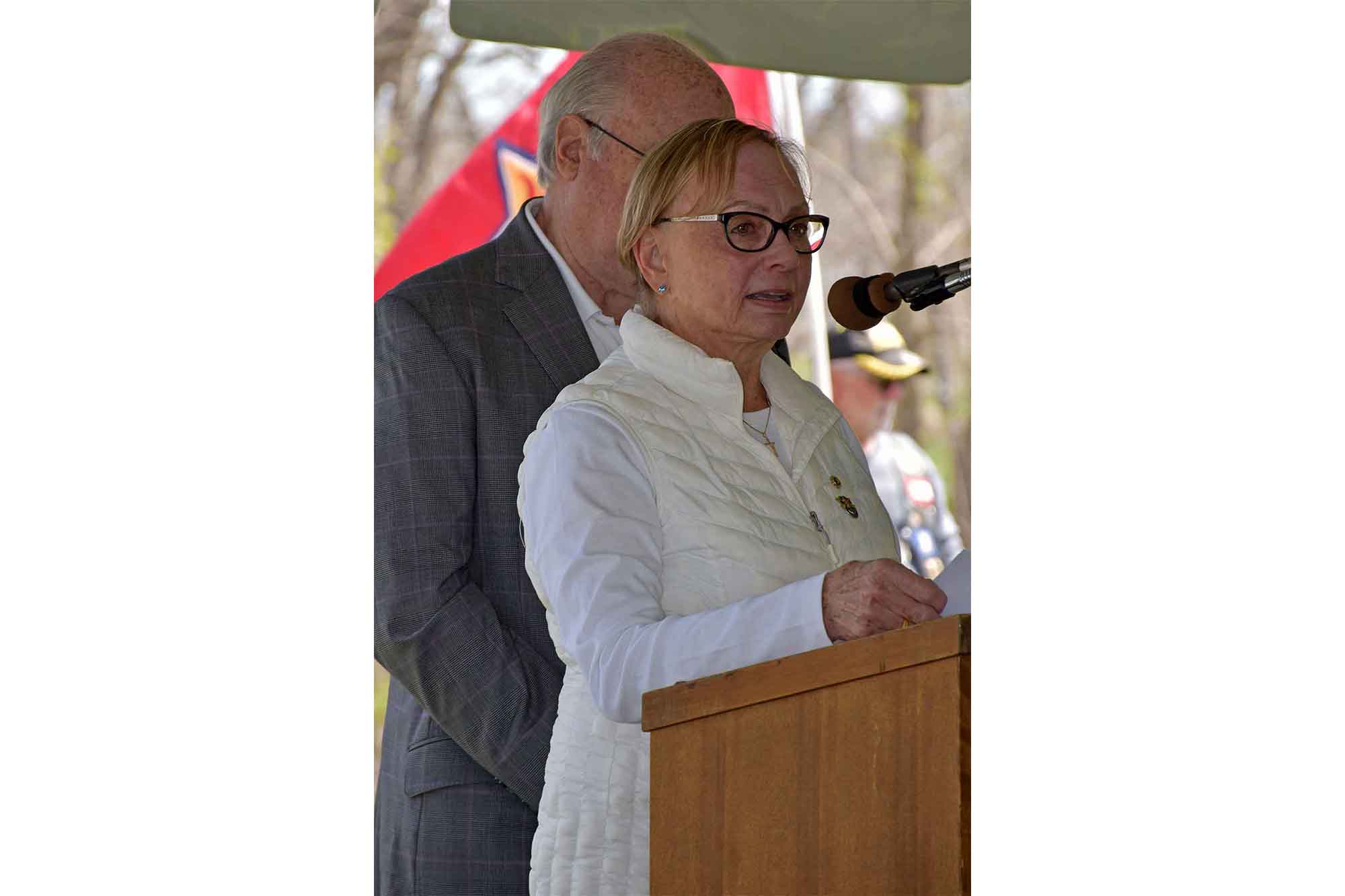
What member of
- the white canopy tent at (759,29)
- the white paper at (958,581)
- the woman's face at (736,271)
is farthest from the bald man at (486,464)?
the white paper at (958,581)

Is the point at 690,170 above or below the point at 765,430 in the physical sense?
above

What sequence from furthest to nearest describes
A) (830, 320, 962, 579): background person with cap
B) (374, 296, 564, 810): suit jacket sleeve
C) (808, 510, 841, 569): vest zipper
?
1. (830, 320, 962, 579): background person with cap
2. (374, 296, 564, 810): suit jacket sleeve
3. (808, 510, 841, 569): vest zipper

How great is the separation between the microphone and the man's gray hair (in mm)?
502

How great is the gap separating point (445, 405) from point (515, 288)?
0.77 feet

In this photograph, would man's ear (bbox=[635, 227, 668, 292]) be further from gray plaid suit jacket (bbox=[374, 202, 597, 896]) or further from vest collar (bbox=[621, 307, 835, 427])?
gray plaid suit jacket (bbox=[374, 202, 597, 896])

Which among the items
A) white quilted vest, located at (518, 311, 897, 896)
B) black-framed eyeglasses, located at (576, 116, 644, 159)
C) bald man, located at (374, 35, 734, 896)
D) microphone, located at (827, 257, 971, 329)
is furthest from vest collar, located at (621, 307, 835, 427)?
black-framed eyeglasses, located at (576, 116, 644, 159)

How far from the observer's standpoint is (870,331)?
11.4 feet

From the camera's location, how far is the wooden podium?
1.61m

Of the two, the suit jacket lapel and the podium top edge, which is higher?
the suit jacket lapel

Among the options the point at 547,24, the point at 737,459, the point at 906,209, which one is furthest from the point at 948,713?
the point at 547,24

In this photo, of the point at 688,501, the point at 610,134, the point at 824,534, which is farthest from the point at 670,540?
the point at 610,134

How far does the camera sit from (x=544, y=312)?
270cm

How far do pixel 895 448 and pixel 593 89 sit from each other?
3.09 feet

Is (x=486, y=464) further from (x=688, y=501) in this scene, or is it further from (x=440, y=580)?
(x=688, y=501)
